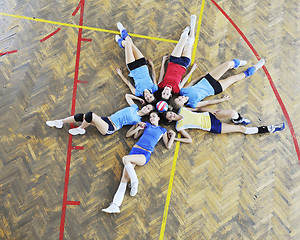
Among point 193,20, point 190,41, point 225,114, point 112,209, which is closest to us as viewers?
point 112,209

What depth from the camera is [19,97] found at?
16.4 feet

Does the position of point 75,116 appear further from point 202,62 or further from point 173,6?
point 173,6

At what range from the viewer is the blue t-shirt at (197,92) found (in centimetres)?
A: 483

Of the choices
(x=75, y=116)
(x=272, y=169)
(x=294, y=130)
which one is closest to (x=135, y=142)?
(x=75, y=116)

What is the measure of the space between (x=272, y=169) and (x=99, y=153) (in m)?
3.12

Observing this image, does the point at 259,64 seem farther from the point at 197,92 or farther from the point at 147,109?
the point at 147,109

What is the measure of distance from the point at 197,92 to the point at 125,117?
140 cm

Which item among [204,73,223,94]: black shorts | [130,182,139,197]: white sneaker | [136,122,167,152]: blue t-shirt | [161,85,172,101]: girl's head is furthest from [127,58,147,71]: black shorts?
[130,182,139,197]: white sneaker

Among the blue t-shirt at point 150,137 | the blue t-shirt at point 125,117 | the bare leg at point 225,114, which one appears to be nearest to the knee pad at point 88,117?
the blue t-shirt at point 125,117

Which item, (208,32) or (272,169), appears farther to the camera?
(208,32)

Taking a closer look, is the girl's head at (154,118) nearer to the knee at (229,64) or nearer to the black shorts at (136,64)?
the black shorts at (136,64)

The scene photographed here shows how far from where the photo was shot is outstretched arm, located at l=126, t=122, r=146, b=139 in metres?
4.60

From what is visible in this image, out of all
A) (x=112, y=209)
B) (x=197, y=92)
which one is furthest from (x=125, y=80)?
(x=112, y=209)

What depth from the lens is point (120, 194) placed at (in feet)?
14.3
